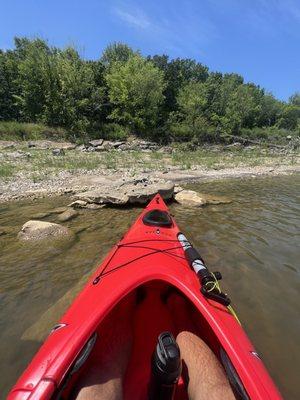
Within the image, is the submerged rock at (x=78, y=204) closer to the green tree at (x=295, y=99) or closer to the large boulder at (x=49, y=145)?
the large boulder at (x=49, y=145)

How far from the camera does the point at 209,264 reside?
5.96 m

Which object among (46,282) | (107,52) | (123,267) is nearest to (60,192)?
(46,282)

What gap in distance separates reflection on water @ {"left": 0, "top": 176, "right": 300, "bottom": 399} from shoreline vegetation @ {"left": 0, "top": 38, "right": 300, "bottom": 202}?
4.69 m

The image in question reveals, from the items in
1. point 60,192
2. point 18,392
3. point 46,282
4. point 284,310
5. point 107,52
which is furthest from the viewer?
point 107,52

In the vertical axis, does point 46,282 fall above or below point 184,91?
below

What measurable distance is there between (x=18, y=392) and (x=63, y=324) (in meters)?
0.70

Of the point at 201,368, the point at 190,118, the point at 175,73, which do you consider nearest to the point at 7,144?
the point at 190,118

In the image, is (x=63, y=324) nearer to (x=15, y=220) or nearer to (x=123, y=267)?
(x=123, y=267)

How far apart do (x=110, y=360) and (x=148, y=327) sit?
0.79m

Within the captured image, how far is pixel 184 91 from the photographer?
39531 mm

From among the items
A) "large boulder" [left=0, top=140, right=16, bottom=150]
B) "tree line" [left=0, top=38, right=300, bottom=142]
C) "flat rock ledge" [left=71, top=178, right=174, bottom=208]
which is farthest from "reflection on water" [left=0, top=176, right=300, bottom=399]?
"tree line" [left=0, top=38, right=300, bottom=142]

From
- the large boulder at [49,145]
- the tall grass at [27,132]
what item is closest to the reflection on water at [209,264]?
the large boulder at [49,145]

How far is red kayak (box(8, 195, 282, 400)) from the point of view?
214 cm

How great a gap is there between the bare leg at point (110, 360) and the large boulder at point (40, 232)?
3826 millimetres
